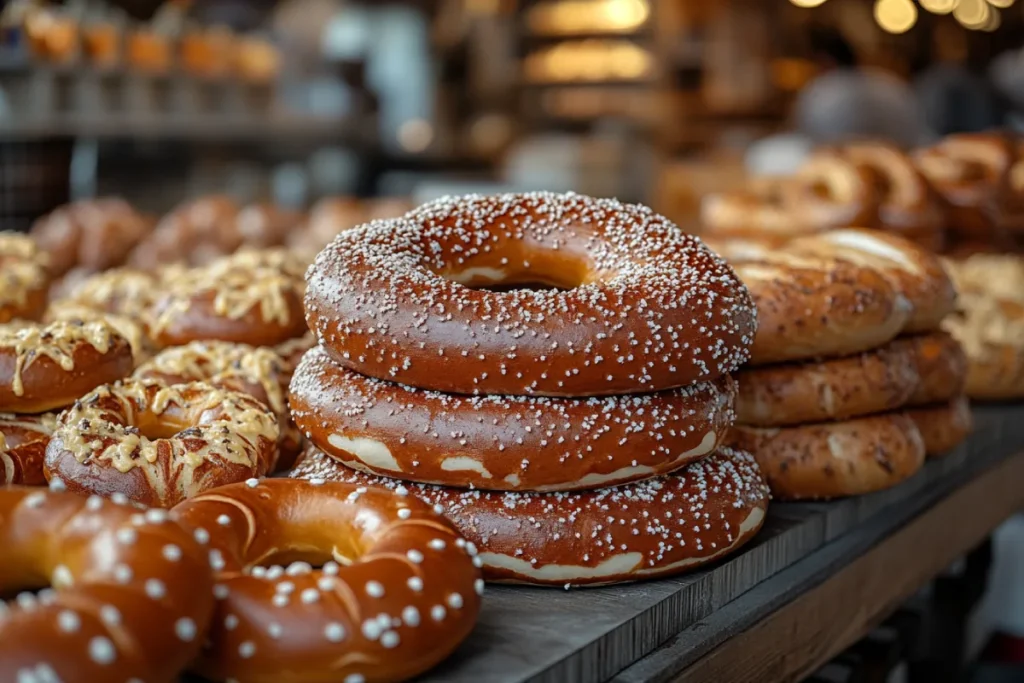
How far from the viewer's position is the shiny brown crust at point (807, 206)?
290 centimetres

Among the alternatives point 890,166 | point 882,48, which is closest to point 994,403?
point 890,166

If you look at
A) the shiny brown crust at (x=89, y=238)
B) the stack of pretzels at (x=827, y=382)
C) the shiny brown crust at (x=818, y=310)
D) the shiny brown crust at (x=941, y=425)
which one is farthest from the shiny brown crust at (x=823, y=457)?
the shiny brown crust at (x=89, y=238)

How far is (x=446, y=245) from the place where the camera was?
1562 mm

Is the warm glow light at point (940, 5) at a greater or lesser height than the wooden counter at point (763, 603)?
greater

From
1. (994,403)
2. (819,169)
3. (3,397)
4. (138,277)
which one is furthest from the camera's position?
(819,169)

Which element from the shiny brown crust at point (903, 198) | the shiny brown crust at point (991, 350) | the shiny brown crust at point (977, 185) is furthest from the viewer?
the shiny brown crust at point (977, 185)

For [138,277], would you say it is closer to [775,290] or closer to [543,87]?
[775,290]

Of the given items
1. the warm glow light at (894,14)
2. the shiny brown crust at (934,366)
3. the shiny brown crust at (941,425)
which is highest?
the warm glow light at (894,14)

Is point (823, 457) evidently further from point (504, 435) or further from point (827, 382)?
point (504, 435)

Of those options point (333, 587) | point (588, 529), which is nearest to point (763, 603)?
point (588, 529)

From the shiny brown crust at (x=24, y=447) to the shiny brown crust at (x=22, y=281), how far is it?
0.47m

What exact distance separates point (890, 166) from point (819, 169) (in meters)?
0.24

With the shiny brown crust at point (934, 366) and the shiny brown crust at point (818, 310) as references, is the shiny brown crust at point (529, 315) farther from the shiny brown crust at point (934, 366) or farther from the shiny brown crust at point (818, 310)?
the shiny brown crust at point (934, 366)

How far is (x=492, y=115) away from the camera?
37.3 feet
